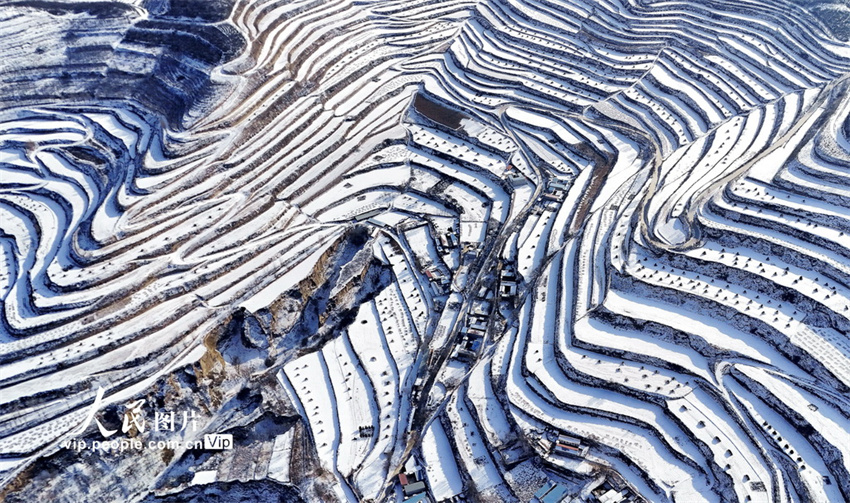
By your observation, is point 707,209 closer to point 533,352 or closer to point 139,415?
point 533,352

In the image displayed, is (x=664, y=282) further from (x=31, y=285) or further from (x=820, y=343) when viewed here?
(x=31, y=285)

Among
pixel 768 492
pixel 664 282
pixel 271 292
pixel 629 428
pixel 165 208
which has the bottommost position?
pixel 768 492

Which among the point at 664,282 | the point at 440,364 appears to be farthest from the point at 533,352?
the point at 664,282

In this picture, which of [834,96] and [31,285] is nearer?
[31,285]

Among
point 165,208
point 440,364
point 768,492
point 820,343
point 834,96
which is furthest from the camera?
point 834,96

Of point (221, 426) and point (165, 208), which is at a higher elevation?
point (165, 208)

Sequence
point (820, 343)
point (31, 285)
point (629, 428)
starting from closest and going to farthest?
point (629, 428)
point (820, 343)
point (31, 285)

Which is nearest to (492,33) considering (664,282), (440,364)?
(664,282)
